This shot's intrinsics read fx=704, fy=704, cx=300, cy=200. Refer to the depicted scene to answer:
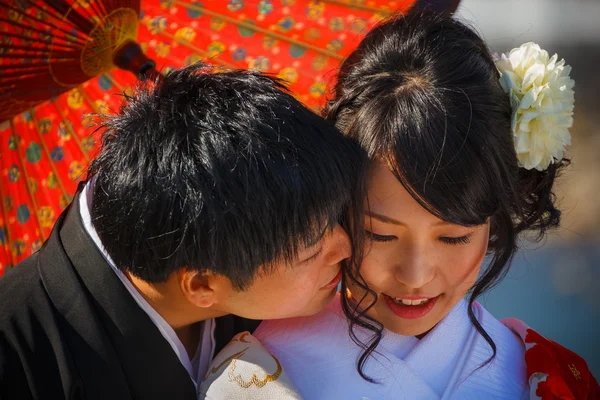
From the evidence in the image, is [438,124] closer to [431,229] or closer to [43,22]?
[431,229]

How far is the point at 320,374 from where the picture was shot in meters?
1.81

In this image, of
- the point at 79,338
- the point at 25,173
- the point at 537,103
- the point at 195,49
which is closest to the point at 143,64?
the point at 195,49

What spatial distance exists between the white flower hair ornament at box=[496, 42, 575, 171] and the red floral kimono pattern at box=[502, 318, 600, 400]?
0.50 meters

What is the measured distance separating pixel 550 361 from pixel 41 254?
54.8 inches

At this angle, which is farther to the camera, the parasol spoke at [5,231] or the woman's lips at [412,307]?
the parasol spoke at [5,231]

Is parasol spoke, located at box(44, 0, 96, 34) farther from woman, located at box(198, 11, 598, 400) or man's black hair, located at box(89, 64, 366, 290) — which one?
woman, located at box(198, 11, 598, 400)

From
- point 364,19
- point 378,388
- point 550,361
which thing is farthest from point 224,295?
point 364,19

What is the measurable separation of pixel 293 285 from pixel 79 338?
1.76 ft

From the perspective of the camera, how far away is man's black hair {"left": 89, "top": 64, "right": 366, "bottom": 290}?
161cm

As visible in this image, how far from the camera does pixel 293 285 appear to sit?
1748 mm

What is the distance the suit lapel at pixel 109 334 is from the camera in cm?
169

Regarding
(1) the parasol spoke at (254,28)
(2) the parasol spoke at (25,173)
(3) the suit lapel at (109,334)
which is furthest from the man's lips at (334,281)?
(2) the parasol spoke at (25,173)

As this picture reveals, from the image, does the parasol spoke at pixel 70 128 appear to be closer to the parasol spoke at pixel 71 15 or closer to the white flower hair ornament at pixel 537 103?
the parasol spoke at pixel 71 15

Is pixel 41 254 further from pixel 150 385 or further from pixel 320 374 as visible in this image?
pixel 320 374
